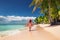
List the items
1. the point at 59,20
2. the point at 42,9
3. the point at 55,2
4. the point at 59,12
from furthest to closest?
the point at 59,20 < the point at 59,12 < the point at 42,9 < the point at 55,2

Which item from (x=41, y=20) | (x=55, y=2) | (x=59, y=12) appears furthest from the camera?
(x=41, y=20)

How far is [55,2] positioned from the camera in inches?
1144

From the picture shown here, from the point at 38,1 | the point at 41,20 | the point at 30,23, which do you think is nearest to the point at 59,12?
the point at 38,1

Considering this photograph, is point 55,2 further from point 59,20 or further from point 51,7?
point 59,20

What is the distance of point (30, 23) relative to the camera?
18.0 m

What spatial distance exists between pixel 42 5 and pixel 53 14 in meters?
4.98

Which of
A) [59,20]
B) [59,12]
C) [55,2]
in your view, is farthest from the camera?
[59,20]

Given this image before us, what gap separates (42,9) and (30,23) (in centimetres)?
1369

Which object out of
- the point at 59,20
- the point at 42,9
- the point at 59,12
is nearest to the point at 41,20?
the point at 59,20

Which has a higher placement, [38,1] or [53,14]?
[38,1]

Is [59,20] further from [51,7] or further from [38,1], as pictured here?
[38,1]

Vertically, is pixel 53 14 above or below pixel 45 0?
below

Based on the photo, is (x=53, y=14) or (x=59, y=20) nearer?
(x=53, y=14)

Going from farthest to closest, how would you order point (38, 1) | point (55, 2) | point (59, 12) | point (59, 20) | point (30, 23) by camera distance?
point (59, 20) → point (59, 12) → point (55, 2) → point (38, 1) → point (30, 23)
